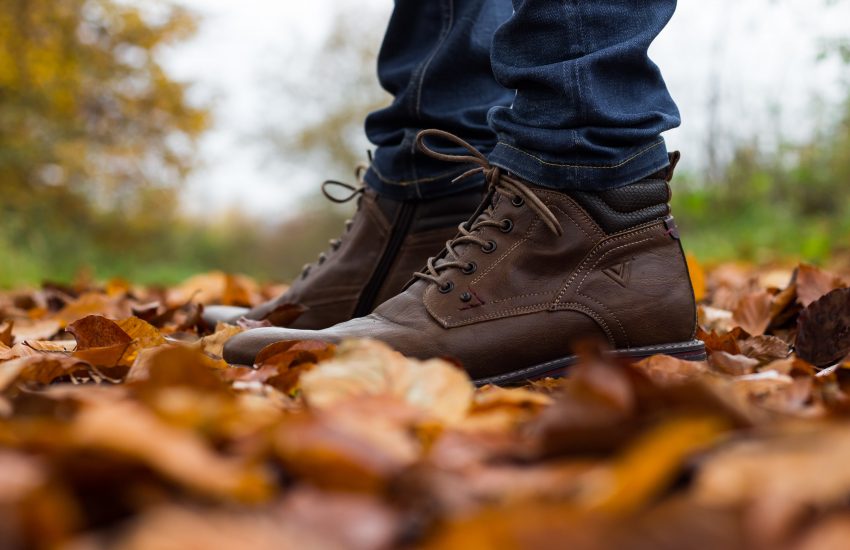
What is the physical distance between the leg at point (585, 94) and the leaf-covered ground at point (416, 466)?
60 centimetres

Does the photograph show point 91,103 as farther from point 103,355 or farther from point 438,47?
point 103,355

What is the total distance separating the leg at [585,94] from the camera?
1390 millimetres

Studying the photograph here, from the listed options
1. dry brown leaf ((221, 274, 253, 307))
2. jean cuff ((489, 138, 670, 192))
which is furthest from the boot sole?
dry brown leaf ((221, 274, 253, 307))

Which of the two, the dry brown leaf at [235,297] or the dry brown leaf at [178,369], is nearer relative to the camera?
the dry brown leaf at [178,369]

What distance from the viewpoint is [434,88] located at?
187 cm

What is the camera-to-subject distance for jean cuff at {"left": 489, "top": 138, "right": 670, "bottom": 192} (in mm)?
1400

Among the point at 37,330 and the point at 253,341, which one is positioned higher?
the point at 253,341

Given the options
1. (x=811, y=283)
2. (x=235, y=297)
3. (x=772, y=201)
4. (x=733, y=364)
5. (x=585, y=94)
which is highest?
(x=585, y=94)

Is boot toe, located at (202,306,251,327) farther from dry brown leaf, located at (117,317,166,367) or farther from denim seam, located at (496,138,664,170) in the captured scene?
denim seam, located at (496,138,664,170)

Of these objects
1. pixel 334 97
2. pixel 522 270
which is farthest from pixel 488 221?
pixel 334 97

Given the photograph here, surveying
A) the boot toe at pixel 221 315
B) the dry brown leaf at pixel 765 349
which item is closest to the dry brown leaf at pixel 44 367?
the boot toe at pixel 221 315

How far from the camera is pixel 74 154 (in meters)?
11.0

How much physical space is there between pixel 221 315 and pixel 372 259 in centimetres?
43

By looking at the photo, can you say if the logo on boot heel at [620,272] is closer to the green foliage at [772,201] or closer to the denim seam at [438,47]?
the denim seam at [438,47]
